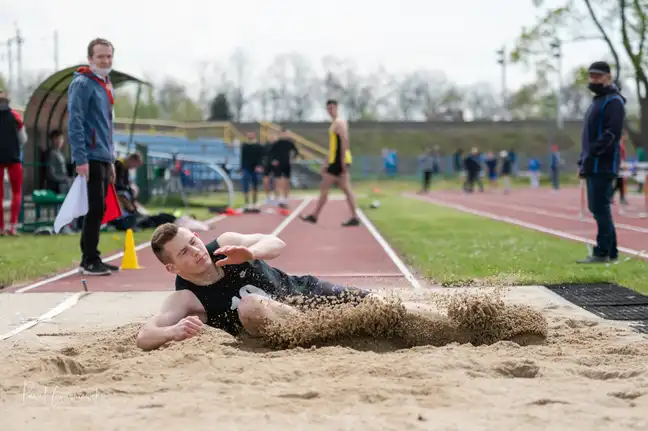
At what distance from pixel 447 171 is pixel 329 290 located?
6420 cm

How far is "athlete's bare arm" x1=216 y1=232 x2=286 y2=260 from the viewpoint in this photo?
5102 mm

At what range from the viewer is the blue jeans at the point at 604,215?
9383 mm

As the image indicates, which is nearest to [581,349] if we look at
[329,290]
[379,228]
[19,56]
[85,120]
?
[329,290]

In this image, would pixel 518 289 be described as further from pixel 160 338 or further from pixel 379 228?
pixel 379 228

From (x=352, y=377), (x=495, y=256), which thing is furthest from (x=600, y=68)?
(x=352, y=377)

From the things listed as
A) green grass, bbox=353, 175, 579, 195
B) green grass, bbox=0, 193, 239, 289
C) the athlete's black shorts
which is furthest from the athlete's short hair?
green grass, bbox=353, 175, 579, 195

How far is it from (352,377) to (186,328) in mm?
1317

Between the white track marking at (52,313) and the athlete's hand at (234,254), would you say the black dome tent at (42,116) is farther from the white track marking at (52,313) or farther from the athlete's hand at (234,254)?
the athlete's hand at (234,254)

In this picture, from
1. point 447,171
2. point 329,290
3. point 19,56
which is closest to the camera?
point 329,290

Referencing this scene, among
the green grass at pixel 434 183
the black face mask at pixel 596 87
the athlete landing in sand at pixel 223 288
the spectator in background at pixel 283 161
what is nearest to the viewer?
the athlete landing in sand at pixel 223 288

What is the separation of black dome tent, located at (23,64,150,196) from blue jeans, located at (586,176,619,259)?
375 inches

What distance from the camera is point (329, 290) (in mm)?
5422

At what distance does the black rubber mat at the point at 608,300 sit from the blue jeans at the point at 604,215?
1879 millimetres

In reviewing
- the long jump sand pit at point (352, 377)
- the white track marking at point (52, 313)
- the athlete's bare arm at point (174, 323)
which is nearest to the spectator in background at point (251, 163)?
the white track marking at point (52, 313)
